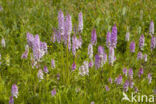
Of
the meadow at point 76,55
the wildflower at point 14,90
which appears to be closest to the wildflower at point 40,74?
the meadow at point 76,55

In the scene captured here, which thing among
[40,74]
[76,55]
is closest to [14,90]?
[40,74]

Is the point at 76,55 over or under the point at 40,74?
over

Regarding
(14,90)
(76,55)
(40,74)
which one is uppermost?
(76,55)

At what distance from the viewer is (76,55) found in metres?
4.16

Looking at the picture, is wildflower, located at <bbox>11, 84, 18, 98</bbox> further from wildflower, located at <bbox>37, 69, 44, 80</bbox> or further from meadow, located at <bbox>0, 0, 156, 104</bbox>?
wildflower, located at <bbox>37, 69, 44, 80</bbox>

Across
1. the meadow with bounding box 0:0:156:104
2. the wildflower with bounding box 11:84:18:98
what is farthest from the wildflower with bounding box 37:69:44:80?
the wildflower with bounding box 11:84:18:98

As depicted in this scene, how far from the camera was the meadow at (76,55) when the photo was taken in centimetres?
350

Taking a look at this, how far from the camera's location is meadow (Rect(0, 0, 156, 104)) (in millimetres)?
3496

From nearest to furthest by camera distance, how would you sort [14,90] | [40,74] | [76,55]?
[14,90], [40,74], [76,55]

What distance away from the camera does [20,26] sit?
5711 millimetres

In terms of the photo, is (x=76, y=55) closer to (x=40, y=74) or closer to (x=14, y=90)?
(x=40, y=74)

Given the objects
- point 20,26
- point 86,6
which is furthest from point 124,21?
point 20,26

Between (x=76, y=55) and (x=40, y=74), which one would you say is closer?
(x=40, y=74)

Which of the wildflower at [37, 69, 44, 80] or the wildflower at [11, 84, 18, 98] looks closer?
the wildflower at [11, 84, 18, 98]
